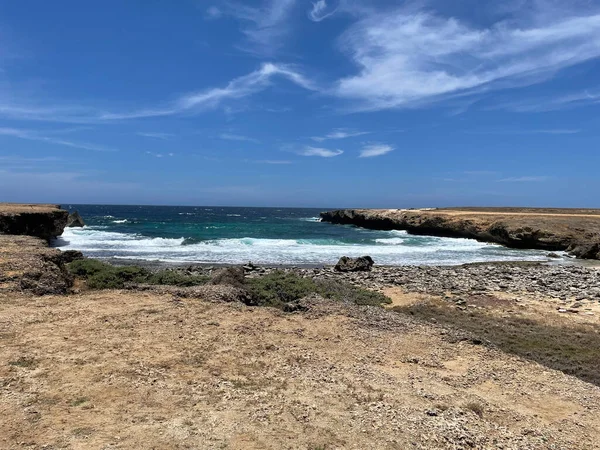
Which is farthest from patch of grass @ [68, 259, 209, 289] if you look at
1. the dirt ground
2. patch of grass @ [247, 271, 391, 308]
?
the dirt ground

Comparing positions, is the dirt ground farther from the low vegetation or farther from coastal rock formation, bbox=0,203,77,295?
the low vegetation

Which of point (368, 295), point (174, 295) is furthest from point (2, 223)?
point (368, 295)

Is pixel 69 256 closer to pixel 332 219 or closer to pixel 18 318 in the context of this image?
pixel 18 318

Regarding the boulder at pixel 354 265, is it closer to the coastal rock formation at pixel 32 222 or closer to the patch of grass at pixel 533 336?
the patch of grass at pixel 533 336

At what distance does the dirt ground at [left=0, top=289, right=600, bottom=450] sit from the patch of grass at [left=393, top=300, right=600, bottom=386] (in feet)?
5.31

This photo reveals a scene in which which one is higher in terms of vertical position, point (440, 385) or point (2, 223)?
point (2, 223)

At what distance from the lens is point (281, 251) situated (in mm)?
31469

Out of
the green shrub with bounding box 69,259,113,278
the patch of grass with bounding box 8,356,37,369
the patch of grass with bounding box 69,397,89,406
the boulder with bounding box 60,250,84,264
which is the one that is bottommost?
the patch of grass with bounding box 69,397,89,406

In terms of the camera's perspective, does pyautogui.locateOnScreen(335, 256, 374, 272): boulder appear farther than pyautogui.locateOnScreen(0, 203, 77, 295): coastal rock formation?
Yes

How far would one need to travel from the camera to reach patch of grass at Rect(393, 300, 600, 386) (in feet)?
27.1

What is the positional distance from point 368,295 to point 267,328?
6729 mm

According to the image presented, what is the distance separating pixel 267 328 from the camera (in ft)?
26.4

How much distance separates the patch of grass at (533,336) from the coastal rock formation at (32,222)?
87.3 feet

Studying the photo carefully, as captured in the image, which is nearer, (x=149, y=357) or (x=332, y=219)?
(x=149, y=357)
